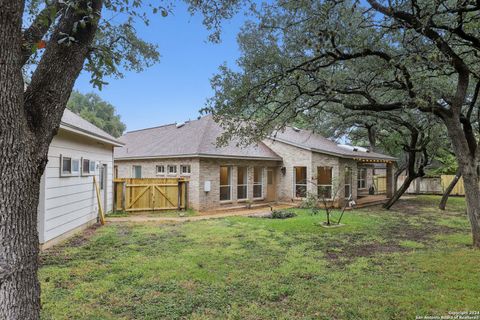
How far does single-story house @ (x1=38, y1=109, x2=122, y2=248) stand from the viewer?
6938 millimetres

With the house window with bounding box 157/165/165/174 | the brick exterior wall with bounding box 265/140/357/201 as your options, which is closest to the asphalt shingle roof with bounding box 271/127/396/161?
the brick exterior wall with bounding box 265/140/357/201

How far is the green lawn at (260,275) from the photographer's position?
393cm

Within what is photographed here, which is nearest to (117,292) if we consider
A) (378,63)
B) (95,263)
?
(95,263)

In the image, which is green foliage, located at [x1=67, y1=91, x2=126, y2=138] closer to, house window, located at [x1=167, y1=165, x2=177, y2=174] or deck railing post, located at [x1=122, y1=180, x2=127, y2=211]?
house window, located at [x1=167, y1=165, x2=177, y2=174]

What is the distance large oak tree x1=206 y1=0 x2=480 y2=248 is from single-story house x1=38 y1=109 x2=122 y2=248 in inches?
154

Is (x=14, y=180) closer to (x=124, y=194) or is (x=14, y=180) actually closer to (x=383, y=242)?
(x=383, y=242)

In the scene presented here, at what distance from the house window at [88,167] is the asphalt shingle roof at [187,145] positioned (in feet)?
14.2

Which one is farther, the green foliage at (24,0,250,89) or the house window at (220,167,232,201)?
the house window at (220,167,232,201)

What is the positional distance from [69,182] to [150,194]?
531cm

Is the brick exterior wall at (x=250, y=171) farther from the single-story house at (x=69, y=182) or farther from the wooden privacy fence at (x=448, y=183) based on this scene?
the wooden privacy fence at (x=448, y=183)

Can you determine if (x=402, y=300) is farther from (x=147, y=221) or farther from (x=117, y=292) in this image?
(x=147, y=221)

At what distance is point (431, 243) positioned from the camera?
779 centimetres

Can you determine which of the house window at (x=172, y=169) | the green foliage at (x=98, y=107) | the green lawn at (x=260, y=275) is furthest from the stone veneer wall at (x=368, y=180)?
the green foliage at (x=98, y=107)

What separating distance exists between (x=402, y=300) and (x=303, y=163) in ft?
39.2
